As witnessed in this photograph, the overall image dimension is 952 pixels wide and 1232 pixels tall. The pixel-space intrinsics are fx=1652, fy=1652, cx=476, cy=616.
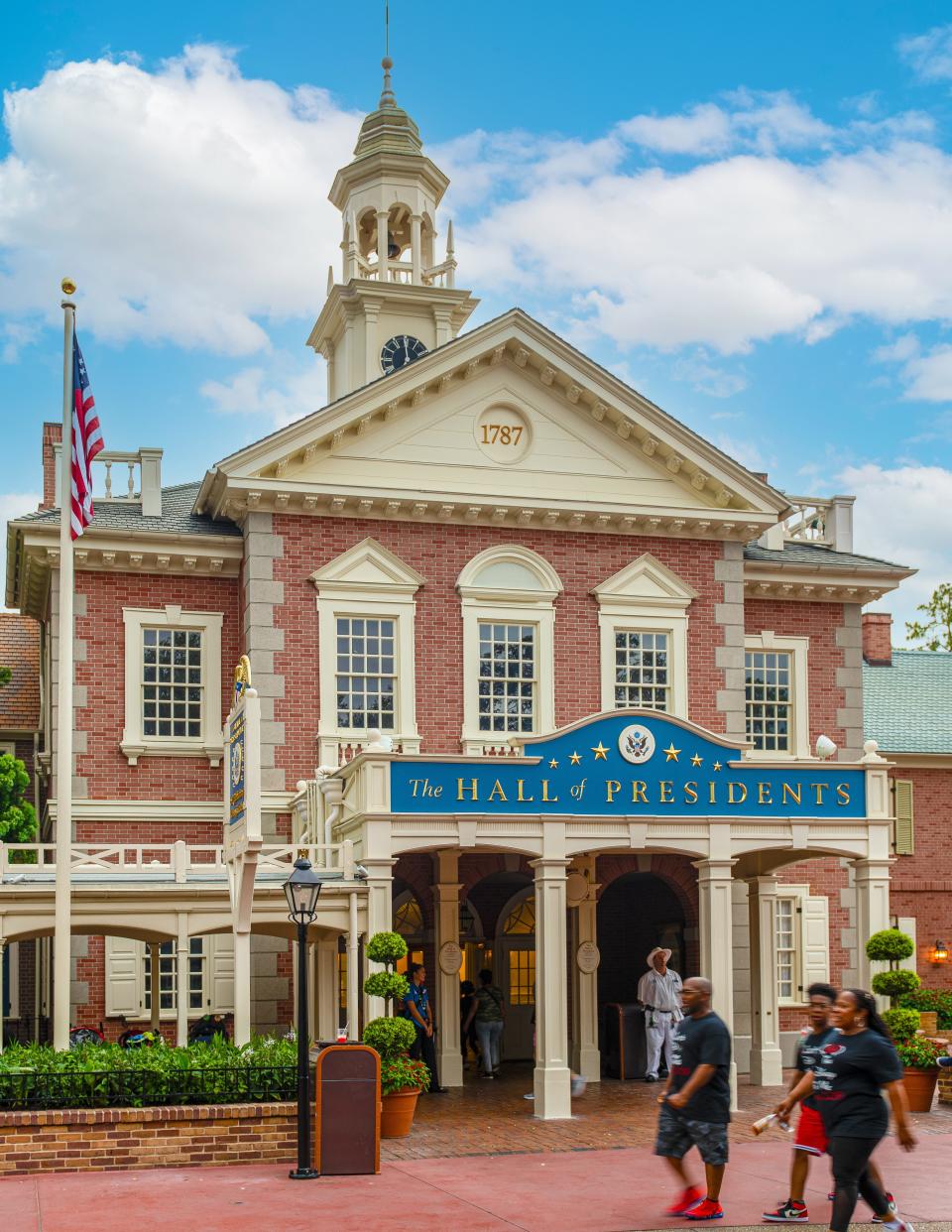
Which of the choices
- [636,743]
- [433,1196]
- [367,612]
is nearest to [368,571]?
[367,612]

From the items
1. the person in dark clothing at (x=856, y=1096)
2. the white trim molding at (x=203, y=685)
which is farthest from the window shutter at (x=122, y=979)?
the person in dark clothing at (x=856, y=1096)

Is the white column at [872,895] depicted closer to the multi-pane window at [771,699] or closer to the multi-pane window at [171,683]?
the multi-pane window at [771,699]

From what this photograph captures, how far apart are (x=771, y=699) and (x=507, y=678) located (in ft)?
17.2

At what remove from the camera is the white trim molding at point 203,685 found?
24.2 meters

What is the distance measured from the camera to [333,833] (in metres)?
21.7

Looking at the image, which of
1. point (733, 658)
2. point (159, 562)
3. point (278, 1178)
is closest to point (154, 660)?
point (159, 562)

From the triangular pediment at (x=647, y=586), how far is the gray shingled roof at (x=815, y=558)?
189 cm

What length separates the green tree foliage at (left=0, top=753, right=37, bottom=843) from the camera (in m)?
26.2

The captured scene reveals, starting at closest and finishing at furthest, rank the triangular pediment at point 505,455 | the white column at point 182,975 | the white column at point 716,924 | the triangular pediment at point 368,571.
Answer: the white column at point 182,975 → the white column at point 716,924 → the triangular pediment at point 505,455 → the triangular pediment at point 368,571

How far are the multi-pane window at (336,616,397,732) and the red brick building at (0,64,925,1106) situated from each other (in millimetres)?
33

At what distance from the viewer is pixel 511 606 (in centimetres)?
2502

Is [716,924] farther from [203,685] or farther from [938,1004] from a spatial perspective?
[938,1004]

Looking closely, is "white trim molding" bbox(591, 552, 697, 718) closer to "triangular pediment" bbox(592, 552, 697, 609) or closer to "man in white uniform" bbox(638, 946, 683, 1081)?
"triangular pediment" bbox(592, 552, 697, 609)

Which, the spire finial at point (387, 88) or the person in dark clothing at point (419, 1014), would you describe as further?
the spire finial at point (387, 88)
